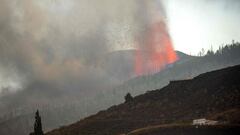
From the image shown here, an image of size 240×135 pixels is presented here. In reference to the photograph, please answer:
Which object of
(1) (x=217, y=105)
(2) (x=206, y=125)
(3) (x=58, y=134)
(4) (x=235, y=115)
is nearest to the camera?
(2) (x=206, y=125)

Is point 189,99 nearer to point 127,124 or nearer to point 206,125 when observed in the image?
point 127,124

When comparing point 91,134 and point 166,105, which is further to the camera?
point 166,105

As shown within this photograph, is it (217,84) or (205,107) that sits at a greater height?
(217,84)

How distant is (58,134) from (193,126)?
95.2 meters

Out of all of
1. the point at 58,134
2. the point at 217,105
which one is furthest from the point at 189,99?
the point at 58,134

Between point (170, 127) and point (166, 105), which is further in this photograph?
point (166, 105)

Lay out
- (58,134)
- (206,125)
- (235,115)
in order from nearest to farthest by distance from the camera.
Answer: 1. (206,125)
2. (235,115)
3. (58,134)

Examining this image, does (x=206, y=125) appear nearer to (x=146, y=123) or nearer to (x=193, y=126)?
(x=193, y=126)

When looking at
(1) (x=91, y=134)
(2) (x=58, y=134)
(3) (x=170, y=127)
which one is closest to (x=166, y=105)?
(1) (x=91, y=134)

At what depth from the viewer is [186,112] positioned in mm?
174250

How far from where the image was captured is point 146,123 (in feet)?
570

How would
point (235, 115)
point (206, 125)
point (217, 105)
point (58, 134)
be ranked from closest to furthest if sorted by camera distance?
1. point (206, 125)
2. point (235, 115)
3. point (217, 105)
4. point (58, 134)

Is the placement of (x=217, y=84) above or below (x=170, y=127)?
above

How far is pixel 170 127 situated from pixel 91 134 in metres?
64.1
